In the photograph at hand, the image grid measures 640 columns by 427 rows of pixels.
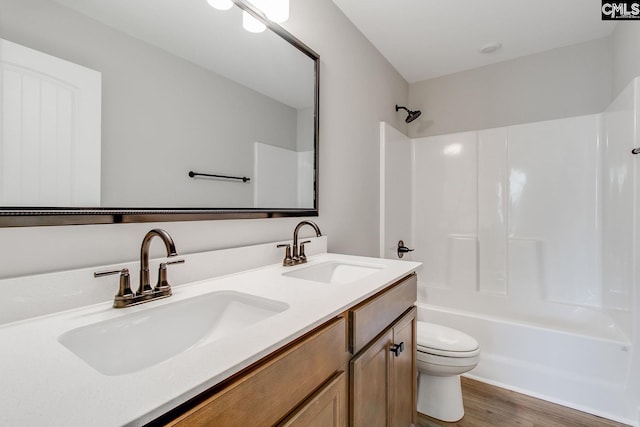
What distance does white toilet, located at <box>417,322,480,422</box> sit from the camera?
158cm

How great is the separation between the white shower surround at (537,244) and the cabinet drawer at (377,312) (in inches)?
42.4

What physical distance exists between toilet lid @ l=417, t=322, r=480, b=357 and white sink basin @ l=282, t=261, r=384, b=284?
64 centimetres

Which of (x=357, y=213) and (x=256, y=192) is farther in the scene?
(x=357, y=213)

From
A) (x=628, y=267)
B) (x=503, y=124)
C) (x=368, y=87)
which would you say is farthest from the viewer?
(x=503, y=124)

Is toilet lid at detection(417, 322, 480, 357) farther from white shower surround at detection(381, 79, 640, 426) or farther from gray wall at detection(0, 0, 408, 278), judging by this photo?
gray wall at detection(0, 0, 408, 278)

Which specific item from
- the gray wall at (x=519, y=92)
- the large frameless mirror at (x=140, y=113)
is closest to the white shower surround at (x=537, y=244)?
the gray wall at (x=519, y=92)

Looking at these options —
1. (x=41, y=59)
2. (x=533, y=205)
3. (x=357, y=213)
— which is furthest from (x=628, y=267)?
(x=41, y=59)

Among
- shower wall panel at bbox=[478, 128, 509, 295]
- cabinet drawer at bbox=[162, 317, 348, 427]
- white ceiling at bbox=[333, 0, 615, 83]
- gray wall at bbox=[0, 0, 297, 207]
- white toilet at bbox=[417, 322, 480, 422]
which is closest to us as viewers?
cabinet drawer at bbox=[162, 317, 348, 427]

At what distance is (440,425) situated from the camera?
5.32ft

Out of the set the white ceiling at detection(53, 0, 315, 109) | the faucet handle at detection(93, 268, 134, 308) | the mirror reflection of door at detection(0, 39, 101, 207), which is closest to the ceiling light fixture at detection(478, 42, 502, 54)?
the white ceiling at detection(53, 0, 315, 109)

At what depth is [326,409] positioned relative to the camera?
2.48 feet

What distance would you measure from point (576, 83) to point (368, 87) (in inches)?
63.1

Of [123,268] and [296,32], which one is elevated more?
[296,32]

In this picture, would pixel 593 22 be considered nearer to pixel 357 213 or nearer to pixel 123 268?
pixel 357 213
